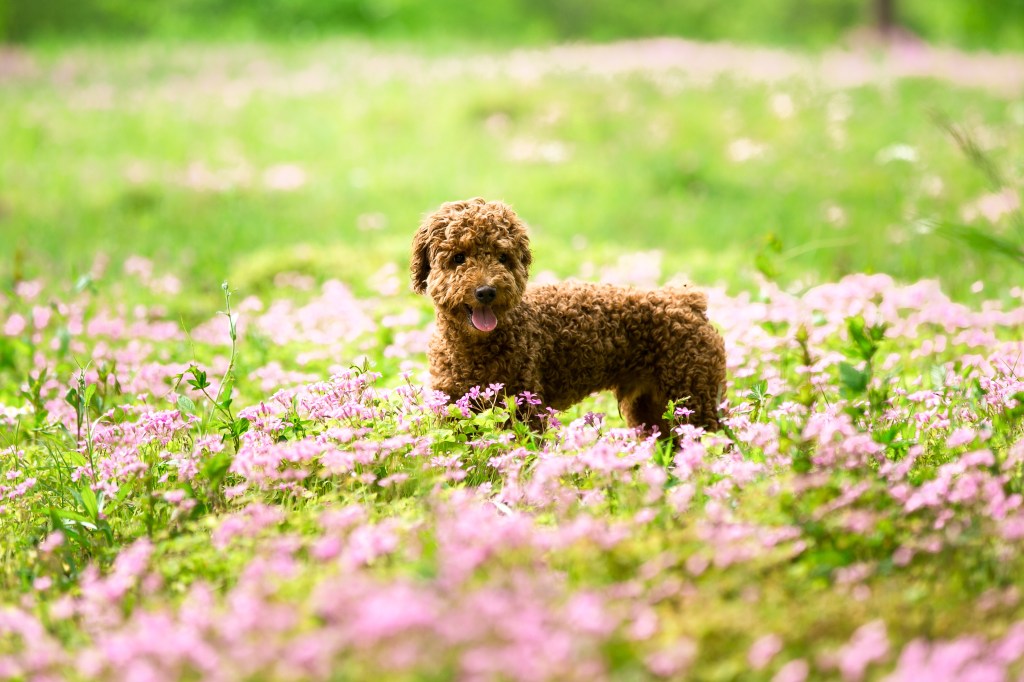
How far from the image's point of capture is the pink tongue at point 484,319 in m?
4.17

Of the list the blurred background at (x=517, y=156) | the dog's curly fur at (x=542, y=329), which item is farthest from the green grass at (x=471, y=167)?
the dog's curly fur at (x=542, y=329)

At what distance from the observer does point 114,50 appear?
21078 mm

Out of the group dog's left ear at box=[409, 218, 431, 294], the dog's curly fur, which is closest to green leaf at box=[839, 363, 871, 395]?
the dog's curly fur

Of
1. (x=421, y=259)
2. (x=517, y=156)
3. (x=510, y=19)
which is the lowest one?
(x=421, y=259)

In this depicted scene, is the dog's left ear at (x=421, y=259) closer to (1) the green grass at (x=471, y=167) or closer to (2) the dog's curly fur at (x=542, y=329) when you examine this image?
(2) the dog's curly fur at (x=542, y=329)

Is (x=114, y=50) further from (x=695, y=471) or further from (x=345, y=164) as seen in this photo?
(x=695, y=471)

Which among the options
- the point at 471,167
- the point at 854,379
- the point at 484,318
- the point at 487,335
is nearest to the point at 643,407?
the point at 487,335

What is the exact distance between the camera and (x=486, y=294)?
411 centimetres

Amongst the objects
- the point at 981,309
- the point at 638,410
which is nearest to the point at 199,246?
the point at 638,410

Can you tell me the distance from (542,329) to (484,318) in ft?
1.51

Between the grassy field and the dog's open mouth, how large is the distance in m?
0.34

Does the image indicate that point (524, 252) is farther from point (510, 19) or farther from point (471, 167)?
point (510, 19)

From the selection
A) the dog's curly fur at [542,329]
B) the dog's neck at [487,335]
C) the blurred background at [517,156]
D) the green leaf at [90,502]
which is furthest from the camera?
the blurred background at [517,156]

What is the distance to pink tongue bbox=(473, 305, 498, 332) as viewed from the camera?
4.17 m
